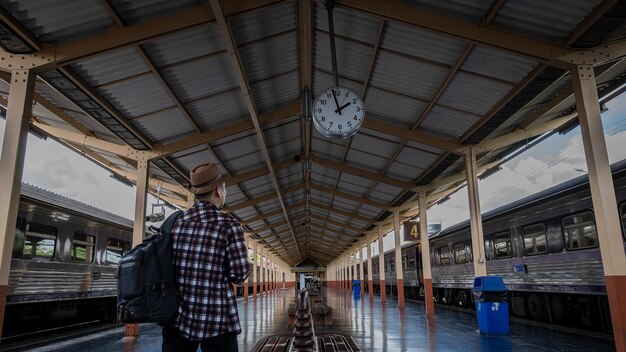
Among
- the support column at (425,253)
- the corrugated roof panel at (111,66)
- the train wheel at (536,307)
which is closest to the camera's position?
the corrugated roof panel at (111,66)

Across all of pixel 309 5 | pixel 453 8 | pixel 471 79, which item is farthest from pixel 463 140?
pixel 309 5

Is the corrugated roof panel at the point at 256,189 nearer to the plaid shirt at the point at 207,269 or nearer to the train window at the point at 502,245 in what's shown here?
the train window at the point at 502,245

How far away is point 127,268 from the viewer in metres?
1.88

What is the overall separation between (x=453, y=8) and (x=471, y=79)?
176cm

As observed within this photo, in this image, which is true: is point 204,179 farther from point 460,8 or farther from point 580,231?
point 580,231

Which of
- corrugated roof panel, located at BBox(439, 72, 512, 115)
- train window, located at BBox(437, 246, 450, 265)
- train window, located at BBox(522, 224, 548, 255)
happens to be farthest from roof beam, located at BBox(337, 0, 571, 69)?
train window, located at BBox(437, 246, 450, 265)

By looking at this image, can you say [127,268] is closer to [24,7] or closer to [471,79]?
[24,7]

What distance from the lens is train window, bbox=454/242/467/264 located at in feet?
43.2

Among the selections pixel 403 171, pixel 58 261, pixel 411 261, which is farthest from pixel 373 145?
pixel 411 261

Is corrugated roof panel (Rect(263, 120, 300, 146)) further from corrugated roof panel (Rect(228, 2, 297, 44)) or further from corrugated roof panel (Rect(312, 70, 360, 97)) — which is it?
corrugated roof panel (Rect(228, 2, 297, 44))

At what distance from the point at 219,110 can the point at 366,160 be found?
5.37m

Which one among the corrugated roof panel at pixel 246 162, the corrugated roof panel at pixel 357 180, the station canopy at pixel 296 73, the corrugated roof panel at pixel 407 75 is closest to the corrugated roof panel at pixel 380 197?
the corrugated roof panel at pixel 357 180

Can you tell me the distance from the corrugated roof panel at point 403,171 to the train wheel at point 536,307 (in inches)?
175

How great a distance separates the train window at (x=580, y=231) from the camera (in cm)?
749
